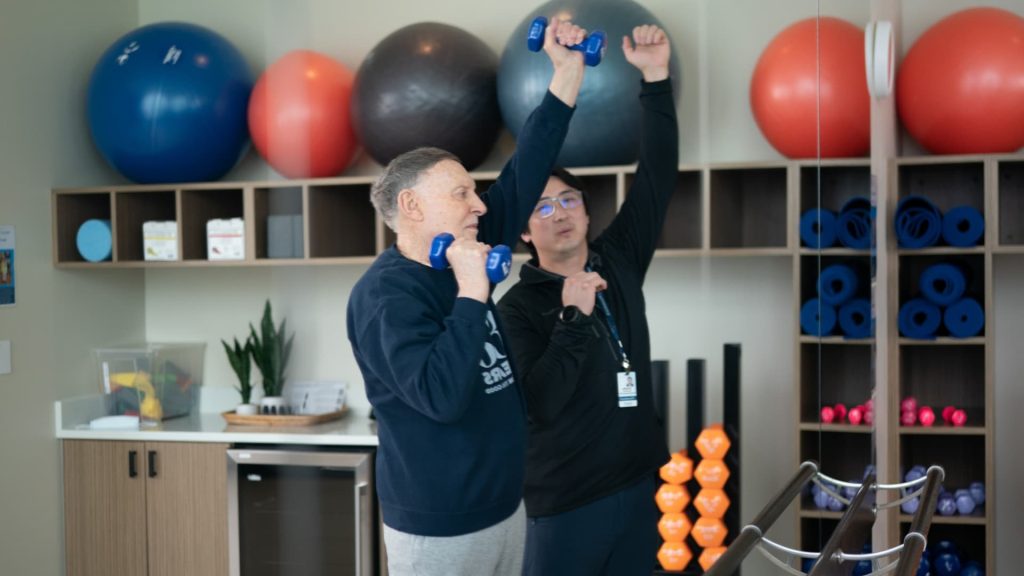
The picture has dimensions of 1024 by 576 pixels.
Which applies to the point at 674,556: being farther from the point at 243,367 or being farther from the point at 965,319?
the point at 965,319

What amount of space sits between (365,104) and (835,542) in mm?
887

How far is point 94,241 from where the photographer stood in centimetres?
196

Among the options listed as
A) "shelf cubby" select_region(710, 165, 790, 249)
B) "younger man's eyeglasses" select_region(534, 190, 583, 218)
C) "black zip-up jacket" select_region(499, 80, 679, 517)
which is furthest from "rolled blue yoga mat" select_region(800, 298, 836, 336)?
"younger man's eyeglasses" select_region(534, 190, 583, 218)

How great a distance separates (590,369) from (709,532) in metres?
0.39

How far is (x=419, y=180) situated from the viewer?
1261mm

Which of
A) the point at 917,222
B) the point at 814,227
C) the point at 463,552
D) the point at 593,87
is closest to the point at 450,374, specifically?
the point at 463,552

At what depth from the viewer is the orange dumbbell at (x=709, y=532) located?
1505 millimetres

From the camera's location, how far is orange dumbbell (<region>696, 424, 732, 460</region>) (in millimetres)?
1502

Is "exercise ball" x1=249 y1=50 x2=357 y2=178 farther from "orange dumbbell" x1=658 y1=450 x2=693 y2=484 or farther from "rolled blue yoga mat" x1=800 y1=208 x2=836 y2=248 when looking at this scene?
"rolled blue yoga mat" x1=800 y1=208 x2=836 y2=248

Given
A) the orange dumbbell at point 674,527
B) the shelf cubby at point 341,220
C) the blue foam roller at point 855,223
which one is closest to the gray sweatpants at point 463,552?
the orange dumbbell at point 674,527

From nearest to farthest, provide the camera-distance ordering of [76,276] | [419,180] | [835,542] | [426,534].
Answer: [419,180] → [426,534] → [835,542] → [76,276]

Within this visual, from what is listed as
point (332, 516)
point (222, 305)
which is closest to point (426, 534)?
point (332, 516)

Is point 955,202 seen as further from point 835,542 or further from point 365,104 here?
point 365,104

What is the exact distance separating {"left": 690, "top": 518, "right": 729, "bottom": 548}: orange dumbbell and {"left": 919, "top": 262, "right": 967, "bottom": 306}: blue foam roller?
1.91 meters
